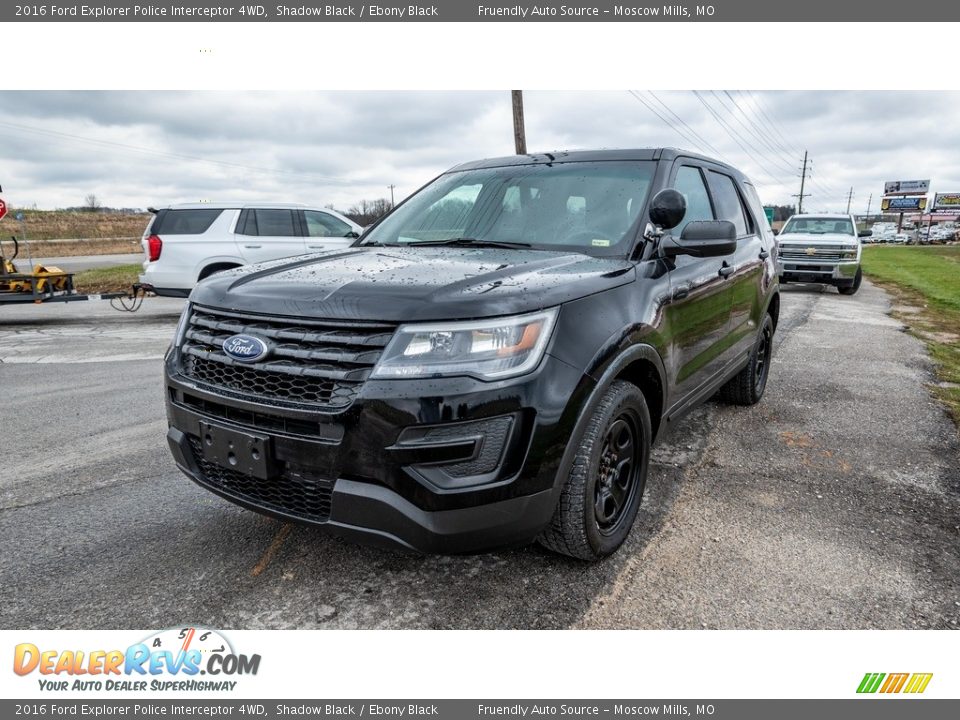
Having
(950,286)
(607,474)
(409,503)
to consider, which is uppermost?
(409,503)

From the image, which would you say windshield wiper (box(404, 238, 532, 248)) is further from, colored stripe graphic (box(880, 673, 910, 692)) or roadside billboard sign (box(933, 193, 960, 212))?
roadside billboard sign (box(933, 193, 960, 212))

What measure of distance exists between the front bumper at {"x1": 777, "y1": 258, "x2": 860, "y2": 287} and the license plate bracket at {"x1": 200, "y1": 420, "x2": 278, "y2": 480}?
13580mm

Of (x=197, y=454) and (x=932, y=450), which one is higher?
(x=197, y=454)

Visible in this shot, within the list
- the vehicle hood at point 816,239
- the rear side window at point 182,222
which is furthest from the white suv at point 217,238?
the vehicle hood at point 816,239

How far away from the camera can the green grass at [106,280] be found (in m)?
15.2

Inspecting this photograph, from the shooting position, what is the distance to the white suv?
31.9ft

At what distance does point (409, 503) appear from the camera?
1997 mm

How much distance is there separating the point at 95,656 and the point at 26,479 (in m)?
1.95

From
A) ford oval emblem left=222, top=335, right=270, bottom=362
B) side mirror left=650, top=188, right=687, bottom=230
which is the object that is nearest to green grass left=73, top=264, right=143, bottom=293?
ford oval emblem left=222, top=335, right=270, bottom=362

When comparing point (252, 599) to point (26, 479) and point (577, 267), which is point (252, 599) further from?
point (26, 479)

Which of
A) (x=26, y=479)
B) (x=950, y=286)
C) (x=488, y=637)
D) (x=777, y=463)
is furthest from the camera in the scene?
(x=950, y=286)

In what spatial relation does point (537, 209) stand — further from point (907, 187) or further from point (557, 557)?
point (907, 187)

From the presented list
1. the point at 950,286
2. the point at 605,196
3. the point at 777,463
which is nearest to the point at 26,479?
the point at 605,196

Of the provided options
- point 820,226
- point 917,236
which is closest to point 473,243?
point 820,226
